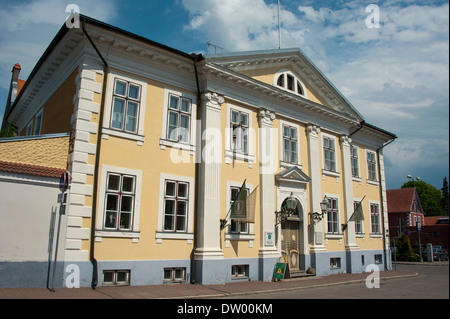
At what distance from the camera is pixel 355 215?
2045 cm

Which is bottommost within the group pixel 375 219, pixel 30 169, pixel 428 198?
pixel 375 219

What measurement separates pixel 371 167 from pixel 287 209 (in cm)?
993

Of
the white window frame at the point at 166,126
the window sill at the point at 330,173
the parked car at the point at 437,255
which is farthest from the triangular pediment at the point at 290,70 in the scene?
the parked car at the point at 437,255

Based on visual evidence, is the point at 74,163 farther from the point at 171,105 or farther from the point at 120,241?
the point at 171,105

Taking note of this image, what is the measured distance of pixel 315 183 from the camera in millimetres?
19578

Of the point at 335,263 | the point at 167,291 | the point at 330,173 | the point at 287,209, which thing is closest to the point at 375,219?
the point at 335,263

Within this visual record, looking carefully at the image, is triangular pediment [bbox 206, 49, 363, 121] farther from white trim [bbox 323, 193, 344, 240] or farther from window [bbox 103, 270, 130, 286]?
window [bbox 103, 270, 130, 286]

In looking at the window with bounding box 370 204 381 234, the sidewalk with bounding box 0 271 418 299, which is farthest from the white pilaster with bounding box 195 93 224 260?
the window with bounding box 370 204 381 234

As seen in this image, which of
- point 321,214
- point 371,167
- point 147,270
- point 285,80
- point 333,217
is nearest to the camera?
point 147,270

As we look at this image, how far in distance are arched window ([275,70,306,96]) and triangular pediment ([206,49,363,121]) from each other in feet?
0.52

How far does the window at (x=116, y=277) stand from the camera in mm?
12297

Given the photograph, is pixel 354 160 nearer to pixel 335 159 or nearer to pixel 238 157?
pixel 335 159

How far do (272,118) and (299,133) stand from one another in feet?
7.51

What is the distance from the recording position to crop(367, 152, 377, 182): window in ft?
80.3
